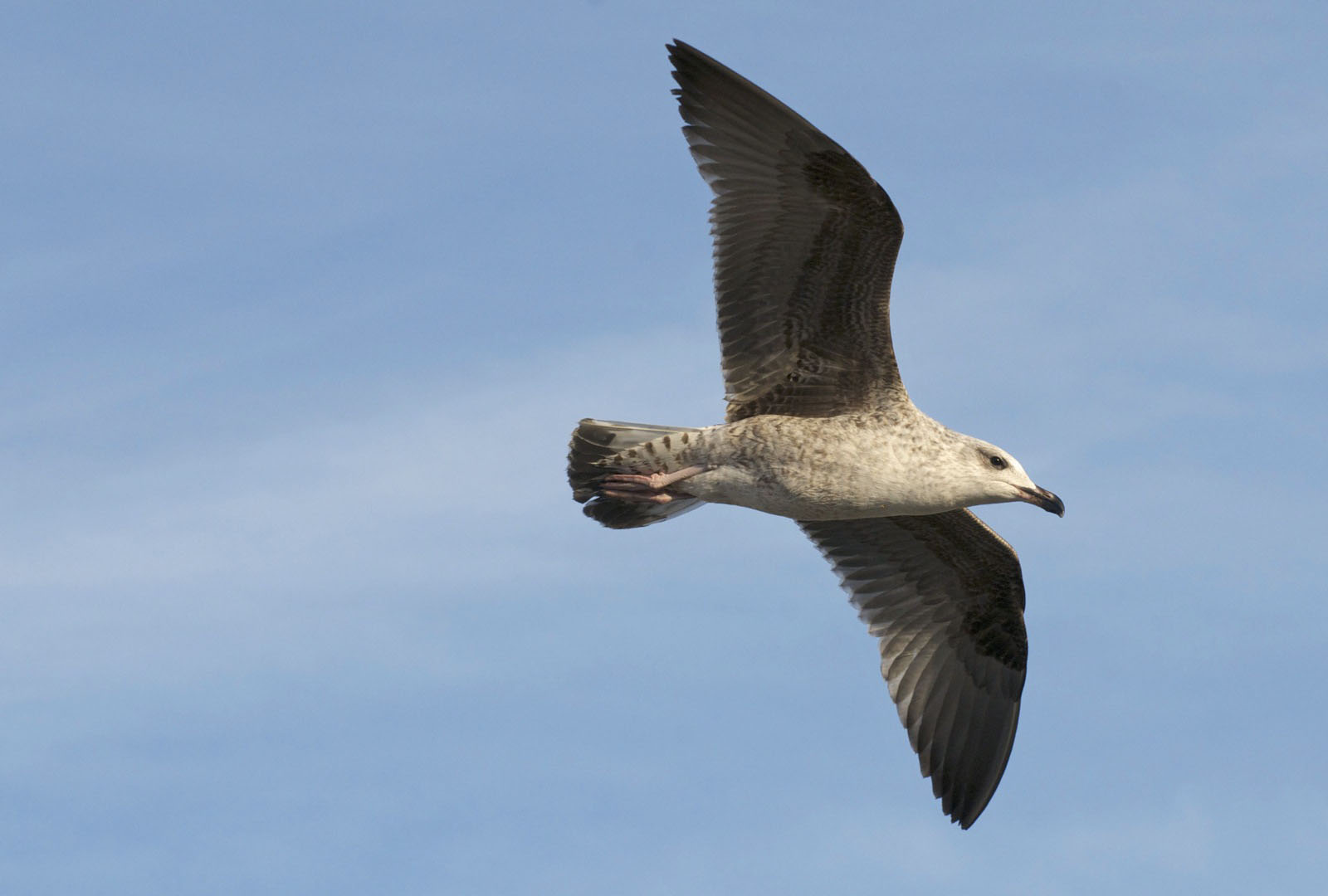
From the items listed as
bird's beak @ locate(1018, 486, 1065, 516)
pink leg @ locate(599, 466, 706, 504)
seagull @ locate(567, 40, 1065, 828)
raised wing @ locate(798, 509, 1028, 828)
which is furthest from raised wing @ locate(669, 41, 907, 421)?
raised wing @ locate(798, 509, 1028, 828)

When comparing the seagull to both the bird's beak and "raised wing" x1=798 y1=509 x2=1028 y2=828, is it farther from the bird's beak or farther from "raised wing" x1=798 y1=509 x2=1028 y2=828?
"raised wing" x1=798 y1=509 x2=1028 y2=828

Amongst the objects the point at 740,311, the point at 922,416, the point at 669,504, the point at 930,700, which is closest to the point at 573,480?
the point at 669,504

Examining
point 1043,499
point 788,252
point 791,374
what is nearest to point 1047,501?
point 1043,499

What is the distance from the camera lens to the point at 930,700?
52.3 feet

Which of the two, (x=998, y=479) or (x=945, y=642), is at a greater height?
(x=998, y=479)

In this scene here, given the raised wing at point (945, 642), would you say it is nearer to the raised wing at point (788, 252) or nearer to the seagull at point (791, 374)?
the seagull at point (791, 374)

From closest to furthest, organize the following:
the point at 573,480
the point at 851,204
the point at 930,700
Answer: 1. the point at 851,204
2. the point at 573,480
3. the point at 930,700

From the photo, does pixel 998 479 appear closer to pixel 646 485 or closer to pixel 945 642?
pixel 945 642

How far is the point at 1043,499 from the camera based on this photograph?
14.0m

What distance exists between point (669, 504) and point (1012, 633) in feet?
12.3

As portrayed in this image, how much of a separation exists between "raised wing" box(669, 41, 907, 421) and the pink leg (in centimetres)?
64

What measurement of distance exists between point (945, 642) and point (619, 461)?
387 cm

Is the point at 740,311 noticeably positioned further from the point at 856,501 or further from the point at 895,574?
the point at 895,574

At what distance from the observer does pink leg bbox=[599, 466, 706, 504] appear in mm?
13945
